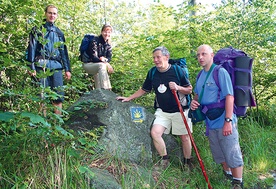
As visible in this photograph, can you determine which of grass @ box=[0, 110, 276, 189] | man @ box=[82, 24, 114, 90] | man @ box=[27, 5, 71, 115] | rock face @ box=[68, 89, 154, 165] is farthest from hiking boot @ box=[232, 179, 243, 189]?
man @ box=[27, 5, 71, 115]

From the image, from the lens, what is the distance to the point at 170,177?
4242 millimetres

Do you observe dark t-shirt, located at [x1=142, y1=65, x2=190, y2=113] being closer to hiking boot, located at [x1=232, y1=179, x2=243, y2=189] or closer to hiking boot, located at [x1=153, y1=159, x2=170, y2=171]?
hiking boot, located at [x1=153, y1=159, x2=170, y2=171]

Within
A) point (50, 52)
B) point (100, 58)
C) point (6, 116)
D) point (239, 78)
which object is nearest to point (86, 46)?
point (100, 58)

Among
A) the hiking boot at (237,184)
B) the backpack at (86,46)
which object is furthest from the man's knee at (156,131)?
the backpack at (86,46)

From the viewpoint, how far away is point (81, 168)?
3162 mm

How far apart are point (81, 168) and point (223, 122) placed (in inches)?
84.3

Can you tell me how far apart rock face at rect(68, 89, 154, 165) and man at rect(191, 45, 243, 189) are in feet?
3.34

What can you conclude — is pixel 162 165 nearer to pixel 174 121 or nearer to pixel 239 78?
pixel 174 121

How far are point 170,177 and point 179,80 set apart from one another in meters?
1.55

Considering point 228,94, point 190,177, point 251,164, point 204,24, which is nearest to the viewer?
point 228,94

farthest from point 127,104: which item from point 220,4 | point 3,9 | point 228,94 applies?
point 220,4

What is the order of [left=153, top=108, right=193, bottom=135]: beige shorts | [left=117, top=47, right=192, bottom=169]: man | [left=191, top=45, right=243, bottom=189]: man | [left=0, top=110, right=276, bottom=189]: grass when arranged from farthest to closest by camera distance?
[left=153, top=108, right=193, bottom=135]: beige shorts, [left=117, top=47, right=192, bottom=169]: man, [left=191, top=45, right=243, bottom=189]: man, [left=0, top=110, right=276, bottom=189]: grass

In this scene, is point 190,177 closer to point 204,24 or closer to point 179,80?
point 179,80

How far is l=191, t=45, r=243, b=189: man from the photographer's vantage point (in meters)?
3.84
